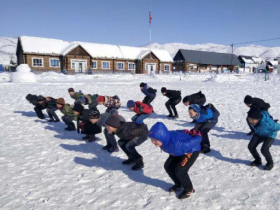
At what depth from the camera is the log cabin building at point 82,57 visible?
3512cm

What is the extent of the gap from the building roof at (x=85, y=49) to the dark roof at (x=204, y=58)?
10.1 meters

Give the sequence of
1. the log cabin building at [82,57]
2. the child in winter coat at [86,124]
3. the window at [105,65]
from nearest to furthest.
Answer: the child in winter coat at [86,124], the log cabin building at [82,57], the window at [105,65]

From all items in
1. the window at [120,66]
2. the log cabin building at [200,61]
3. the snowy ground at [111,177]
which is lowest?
the snowy ground at [111,177]

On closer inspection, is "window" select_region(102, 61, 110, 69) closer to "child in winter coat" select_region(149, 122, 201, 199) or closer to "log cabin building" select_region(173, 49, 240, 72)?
"log cabin building" select_region(173, 49, 240, 72)

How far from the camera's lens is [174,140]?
3.36 m

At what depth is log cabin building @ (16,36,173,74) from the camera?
35.1 meters

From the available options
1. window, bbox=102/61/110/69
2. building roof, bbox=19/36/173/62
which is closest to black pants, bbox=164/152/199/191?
building roof, bbox=19/36/173/62

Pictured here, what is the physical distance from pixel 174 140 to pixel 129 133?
1348 millimetres

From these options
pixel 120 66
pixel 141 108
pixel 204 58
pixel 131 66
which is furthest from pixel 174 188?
pixel 204 58

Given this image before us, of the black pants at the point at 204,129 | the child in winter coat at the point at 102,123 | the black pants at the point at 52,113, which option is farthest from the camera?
the black pants at the point at 52,113

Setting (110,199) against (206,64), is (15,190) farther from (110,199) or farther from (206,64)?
(206,64)

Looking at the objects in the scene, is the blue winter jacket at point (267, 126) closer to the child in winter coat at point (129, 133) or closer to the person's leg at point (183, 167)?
the person's leg at point (183, 167)

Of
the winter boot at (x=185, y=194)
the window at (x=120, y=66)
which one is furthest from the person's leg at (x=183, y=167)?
the window at (x=120, y=66)

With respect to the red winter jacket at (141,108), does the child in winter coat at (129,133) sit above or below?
below
